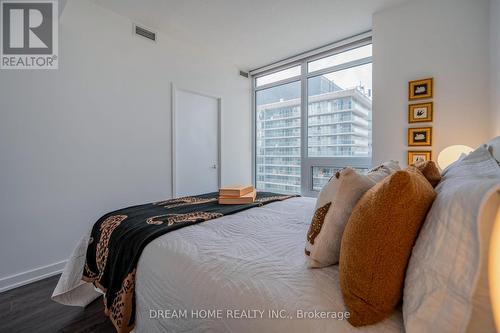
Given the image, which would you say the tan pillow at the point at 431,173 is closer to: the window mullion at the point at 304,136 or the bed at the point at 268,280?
the bed at the point at 268,280

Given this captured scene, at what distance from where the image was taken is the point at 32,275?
2.16 metres

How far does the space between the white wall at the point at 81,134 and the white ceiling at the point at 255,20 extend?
28 cm

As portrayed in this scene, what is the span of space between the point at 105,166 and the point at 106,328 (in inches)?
64.3

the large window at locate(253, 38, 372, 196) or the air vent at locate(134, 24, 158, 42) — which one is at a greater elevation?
the air vent at locate(134, 24, 158, 42)

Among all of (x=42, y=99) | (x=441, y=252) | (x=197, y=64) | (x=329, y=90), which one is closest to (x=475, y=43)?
(x=329, y=90)

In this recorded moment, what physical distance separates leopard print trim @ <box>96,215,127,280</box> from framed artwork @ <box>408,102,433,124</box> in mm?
2786

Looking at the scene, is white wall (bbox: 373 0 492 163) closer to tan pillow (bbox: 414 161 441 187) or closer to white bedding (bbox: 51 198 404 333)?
tan pillow (bbox: 414 161 441 187)

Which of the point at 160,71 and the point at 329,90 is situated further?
the point at 329,90

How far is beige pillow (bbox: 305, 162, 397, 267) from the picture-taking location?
2.70ft

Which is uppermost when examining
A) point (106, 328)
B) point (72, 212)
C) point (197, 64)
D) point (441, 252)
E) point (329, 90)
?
point (197, 64)

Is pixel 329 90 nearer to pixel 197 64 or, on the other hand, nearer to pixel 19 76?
pixel 197 64

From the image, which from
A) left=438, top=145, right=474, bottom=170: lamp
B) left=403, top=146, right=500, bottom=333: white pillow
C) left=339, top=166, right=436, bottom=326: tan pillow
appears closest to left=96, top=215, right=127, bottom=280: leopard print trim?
left=339, top=166, right=436, bottom=326: tan pillow

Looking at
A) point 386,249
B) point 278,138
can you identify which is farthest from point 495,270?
point 278,138

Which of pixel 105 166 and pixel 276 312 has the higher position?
pixel 105 166
